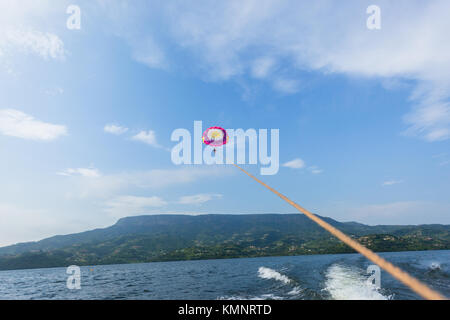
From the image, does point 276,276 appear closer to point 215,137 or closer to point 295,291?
point 295,291

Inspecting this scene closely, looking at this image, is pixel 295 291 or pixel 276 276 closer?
pixel 295 291

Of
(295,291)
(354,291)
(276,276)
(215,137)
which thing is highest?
(215,137)

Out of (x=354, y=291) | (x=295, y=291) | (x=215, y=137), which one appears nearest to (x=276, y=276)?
(x=295, y=291)

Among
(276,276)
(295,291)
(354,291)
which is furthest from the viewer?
(276,276)

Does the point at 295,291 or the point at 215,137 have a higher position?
the point at 215,137

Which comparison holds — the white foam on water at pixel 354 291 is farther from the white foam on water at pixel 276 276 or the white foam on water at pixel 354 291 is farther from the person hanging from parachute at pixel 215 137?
the person hanging from parachute at pixel 215 137

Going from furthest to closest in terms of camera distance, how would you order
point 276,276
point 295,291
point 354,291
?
1. point 276,276
2. point 295,291
3. point 354,291

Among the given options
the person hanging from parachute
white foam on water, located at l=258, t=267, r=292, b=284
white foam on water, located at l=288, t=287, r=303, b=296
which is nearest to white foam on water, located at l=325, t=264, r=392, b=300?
white foam on water, located at l=288, t=287, r=303, b=296

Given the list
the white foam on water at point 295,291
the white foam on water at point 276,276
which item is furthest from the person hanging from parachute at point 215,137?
the white foam on water at point 276,276
